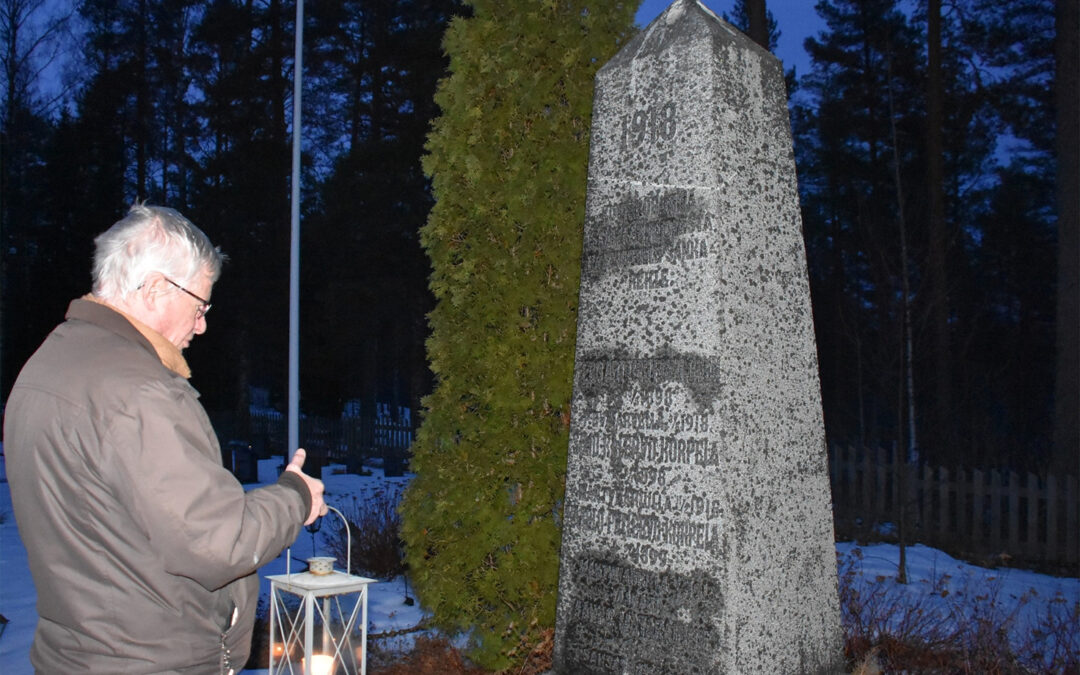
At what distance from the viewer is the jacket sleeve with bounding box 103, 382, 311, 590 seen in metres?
1.90

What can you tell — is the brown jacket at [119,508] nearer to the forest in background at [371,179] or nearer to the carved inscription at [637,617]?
the carved inscription at [637,617]

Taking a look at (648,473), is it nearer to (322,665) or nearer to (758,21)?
(322,665)

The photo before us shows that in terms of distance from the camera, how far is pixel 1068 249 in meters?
11.8

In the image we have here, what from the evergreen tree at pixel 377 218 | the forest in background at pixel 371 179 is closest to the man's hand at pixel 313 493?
the forest in background at pixel 371 179

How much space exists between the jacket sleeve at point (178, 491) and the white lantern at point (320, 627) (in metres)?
1.46

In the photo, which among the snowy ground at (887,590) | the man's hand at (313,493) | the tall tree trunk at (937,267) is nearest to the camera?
the man's hand at (313,493)

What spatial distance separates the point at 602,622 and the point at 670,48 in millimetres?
2644

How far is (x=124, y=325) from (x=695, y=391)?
2364 mm

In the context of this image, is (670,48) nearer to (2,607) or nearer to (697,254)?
(697,254)

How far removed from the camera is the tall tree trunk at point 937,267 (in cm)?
1131

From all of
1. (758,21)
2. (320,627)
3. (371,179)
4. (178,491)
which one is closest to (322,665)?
(320,627)

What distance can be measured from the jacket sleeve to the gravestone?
220 centimetres

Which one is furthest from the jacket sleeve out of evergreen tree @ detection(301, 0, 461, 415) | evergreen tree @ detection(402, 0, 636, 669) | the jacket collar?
evergreen tree @ detection(301, 0, 461, 415)

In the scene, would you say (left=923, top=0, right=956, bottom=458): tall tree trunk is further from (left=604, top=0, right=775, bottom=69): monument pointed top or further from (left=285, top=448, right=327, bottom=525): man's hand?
(left=285, top=448, right=327, bottom=525): man's hand
